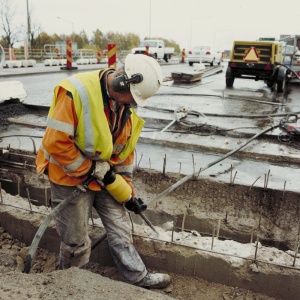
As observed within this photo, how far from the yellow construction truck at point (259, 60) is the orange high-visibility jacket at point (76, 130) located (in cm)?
1051

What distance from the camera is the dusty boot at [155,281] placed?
122 inches

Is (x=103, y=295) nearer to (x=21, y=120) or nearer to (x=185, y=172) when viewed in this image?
(x=185, y=172)

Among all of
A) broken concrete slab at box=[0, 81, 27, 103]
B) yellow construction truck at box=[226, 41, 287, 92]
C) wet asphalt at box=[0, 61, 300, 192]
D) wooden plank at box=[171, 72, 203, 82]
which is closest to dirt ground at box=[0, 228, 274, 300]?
wet asphalt at box=[0, 61, 300, 192]

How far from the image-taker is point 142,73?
264 centimetres

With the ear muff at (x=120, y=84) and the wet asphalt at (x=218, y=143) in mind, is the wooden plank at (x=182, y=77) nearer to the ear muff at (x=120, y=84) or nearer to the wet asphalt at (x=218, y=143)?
the wet asphalt at (x=218, y=143)

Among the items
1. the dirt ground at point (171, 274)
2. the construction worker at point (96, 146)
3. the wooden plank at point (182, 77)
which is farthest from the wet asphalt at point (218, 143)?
the wooden plank at point (182, 77)

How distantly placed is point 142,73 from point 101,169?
2.63ft

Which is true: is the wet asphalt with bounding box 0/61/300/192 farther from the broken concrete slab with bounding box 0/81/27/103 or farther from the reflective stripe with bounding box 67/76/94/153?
the reflective stripe with bounding box 67/76/94/153

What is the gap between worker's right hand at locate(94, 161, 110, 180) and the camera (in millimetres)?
2783

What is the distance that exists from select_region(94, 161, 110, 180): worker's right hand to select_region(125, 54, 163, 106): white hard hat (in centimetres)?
56

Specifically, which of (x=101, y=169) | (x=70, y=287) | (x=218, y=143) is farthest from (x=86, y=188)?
(x=218, y=143)

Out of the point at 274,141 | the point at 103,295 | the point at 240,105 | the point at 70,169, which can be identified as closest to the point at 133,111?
the point at 70,169

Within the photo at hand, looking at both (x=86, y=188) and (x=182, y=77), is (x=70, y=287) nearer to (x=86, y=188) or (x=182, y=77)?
(x=86, y=188)

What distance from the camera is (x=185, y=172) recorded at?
5008 millimetres
